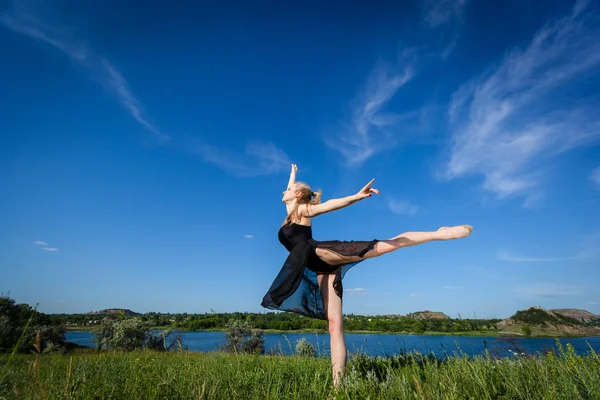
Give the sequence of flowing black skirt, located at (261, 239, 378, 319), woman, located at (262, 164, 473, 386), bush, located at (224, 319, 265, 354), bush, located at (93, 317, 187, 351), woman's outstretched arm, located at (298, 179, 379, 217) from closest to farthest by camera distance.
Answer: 1. woman, located at (262, 164, 473, 386)
2. flowing black skirt, located at (261, 239, 378, 319)
3. woman's outstretched arm, located at (298, 179, 379, 217)
4. bush, located at (93, 317, 187, 351)
5. bush, located at (224, 319, 265, 354)

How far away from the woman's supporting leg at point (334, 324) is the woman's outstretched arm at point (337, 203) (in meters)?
0.90

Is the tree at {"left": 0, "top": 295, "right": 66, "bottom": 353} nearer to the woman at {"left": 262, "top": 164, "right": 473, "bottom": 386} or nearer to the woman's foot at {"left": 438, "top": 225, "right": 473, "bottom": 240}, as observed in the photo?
the woman at {"left": 262, "top": 164, "right": 473, "bottom": 386}

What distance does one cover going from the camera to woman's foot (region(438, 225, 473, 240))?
3.33m

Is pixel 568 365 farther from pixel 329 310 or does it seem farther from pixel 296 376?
pixel 296 376

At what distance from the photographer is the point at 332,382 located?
11.3 ft

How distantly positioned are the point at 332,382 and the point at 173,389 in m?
1.66

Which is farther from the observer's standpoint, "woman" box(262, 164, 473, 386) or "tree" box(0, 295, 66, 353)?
"tree" box(0, 295, 66, 353)

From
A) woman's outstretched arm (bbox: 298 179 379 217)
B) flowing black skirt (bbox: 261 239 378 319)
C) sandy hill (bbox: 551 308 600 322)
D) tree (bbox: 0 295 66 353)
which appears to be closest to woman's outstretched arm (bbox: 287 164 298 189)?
woman's outstretched arm (bbox: 298 179 379 217)

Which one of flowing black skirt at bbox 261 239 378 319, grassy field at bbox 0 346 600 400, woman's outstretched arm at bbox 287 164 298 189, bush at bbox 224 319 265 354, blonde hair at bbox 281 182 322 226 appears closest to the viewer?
grassy field at bbox 0 346 600 400

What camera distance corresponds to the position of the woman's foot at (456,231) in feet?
10.9

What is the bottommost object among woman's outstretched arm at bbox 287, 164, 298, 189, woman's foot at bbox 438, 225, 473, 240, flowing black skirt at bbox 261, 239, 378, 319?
flowing black skirt at bbox 261, 239, 378, 319

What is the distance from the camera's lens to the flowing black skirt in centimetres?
375

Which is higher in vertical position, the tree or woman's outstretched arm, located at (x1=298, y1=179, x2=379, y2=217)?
woman's outstretched arm, located at (x1=298, y1=179, x2=379, y2=217)

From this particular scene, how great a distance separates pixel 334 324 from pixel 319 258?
0.87m
